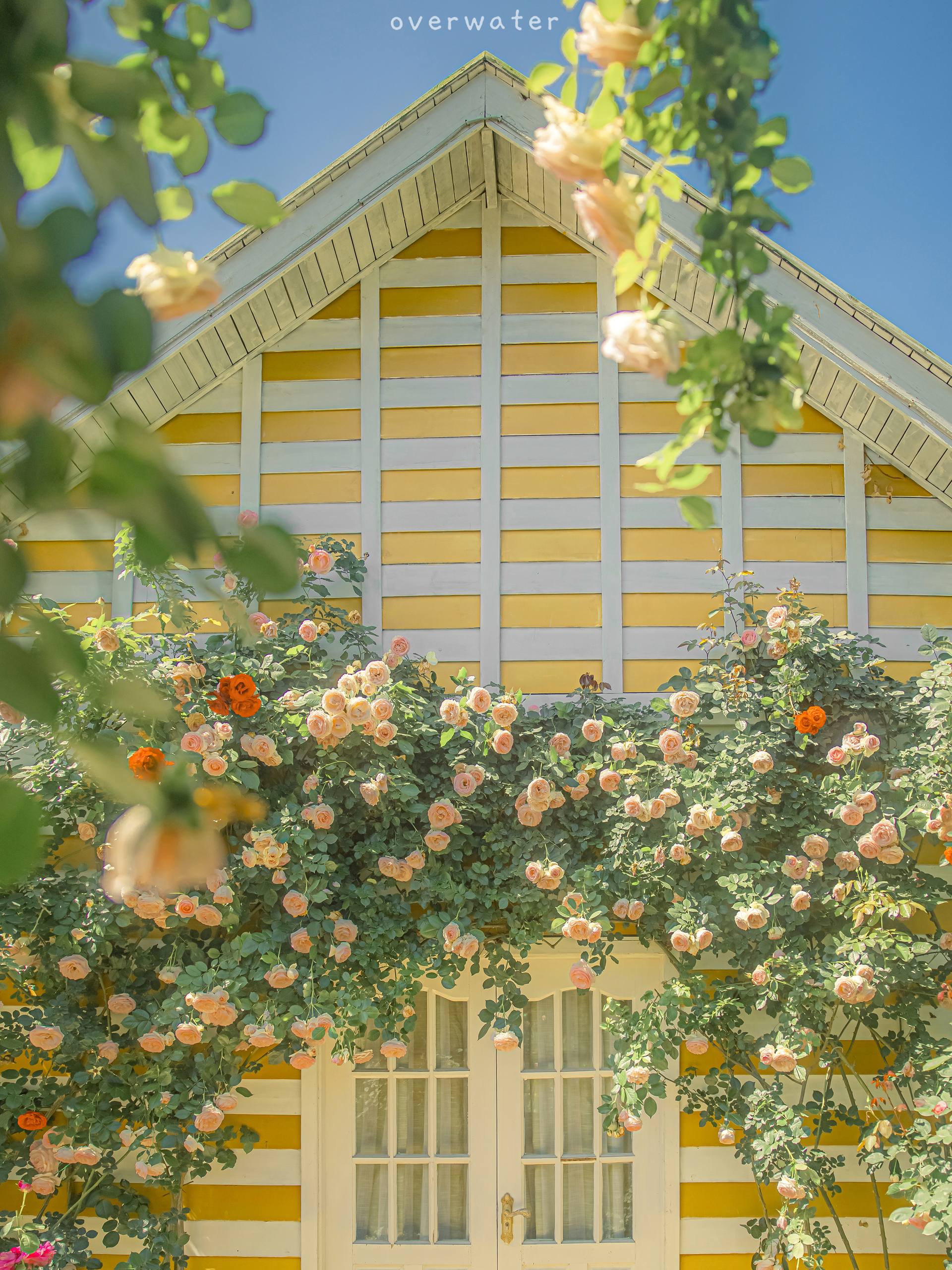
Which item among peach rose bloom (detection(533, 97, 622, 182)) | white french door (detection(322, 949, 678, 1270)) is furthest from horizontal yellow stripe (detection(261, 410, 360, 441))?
peach rose bloom (detection(533, 97, 622, 182))

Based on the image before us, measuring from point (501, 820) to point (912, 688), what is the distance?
58.7 inches

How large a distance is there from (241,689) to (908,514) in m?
2.57

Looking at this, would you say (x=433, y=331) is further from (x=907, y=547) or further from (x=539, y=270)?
(x=907, y=547)

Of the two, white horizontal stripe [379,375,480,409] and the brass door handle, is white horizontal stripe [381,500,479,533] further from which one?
the brass door handle

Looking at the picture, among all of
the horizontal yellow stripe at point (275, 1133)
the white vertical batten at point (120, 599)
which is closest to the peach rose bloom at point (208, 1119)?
the horizontal yellow stripe at point (275, 1133)

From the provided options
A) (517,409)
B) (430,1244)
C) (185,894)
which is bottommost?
(430,1244)

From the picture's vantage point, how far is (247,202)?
77 cm

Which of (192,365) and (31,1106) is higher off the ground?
(192,365)

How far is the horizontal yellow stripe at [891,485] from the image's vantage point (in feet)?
12.7

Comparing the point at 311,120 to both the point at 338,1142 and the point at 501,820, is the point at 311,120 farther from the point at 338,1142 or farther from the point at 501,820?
the point at 338,1142

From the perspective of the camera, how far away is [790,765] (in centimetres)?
352

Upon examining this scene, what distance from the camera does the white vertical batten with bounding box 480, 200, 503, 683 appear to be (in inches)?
151

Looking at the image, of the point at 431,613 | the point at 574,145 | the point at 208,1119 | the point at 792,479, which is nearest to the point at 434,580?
the point at 431,613

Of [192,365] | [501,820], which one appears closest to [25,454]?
[501,820]
